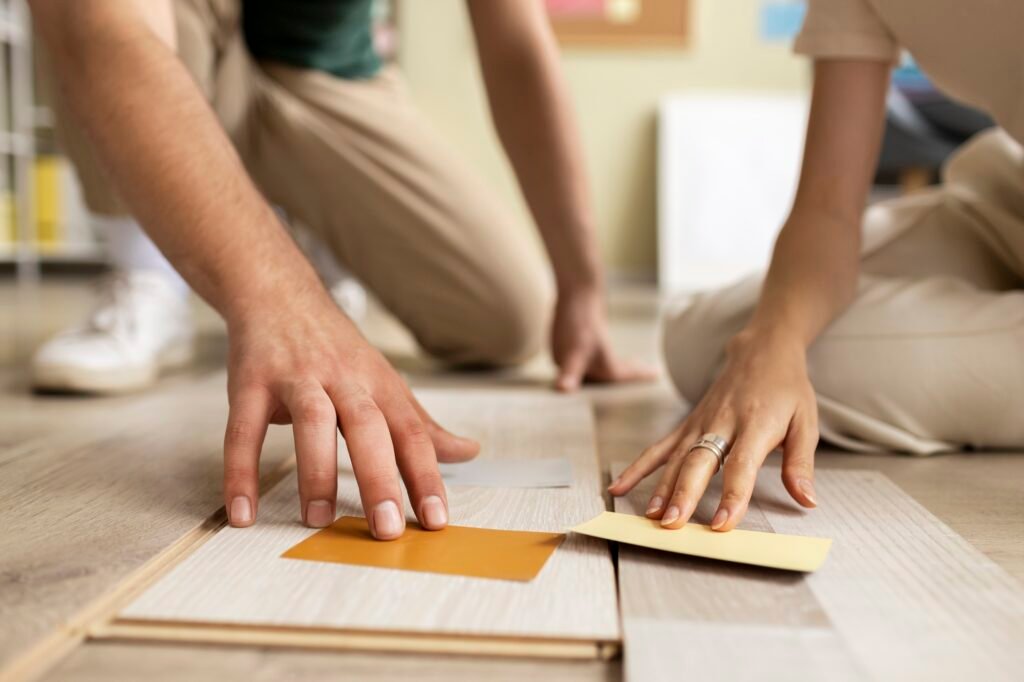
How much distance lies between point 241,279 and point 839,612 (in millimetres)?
550

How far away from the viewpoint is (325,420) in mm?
710

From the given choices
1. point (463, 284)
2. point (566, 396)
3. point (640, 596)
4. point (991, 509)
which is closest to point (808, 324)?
point (991, 509)

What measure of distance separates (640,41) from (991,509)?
13.6 feet

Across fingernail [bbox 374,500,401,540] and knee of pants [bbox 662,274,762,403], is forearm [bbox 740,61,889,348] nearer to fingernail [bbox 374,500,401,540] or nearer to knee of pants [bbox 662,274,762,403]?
knee of pants [bbox 662,274,762,403]

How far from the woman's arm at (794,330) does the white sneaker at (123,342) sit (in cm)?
99

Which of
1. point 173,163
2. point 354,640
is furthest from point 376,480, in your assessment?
point 173,163

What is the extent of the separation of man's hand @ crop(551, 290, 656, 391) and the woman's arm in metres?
0.61

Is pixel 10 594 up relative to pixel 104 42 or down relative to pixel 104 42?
down

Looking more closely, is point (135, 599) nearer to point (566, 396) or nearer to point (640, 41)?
point (566, 396)

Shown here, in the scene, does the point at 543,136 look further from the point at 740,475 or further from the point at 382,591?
the point at 382,591

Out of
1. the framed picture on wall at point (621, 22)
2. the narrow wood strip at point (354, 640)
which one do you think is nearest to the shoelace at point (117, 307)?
the narrow wood strip at point (354, 640)

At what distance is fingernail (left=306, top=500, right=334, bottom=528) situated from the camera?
720 millimetres

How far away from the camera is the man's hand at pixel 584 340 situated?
5.32ft

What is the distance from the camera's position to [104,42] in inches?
36.7
